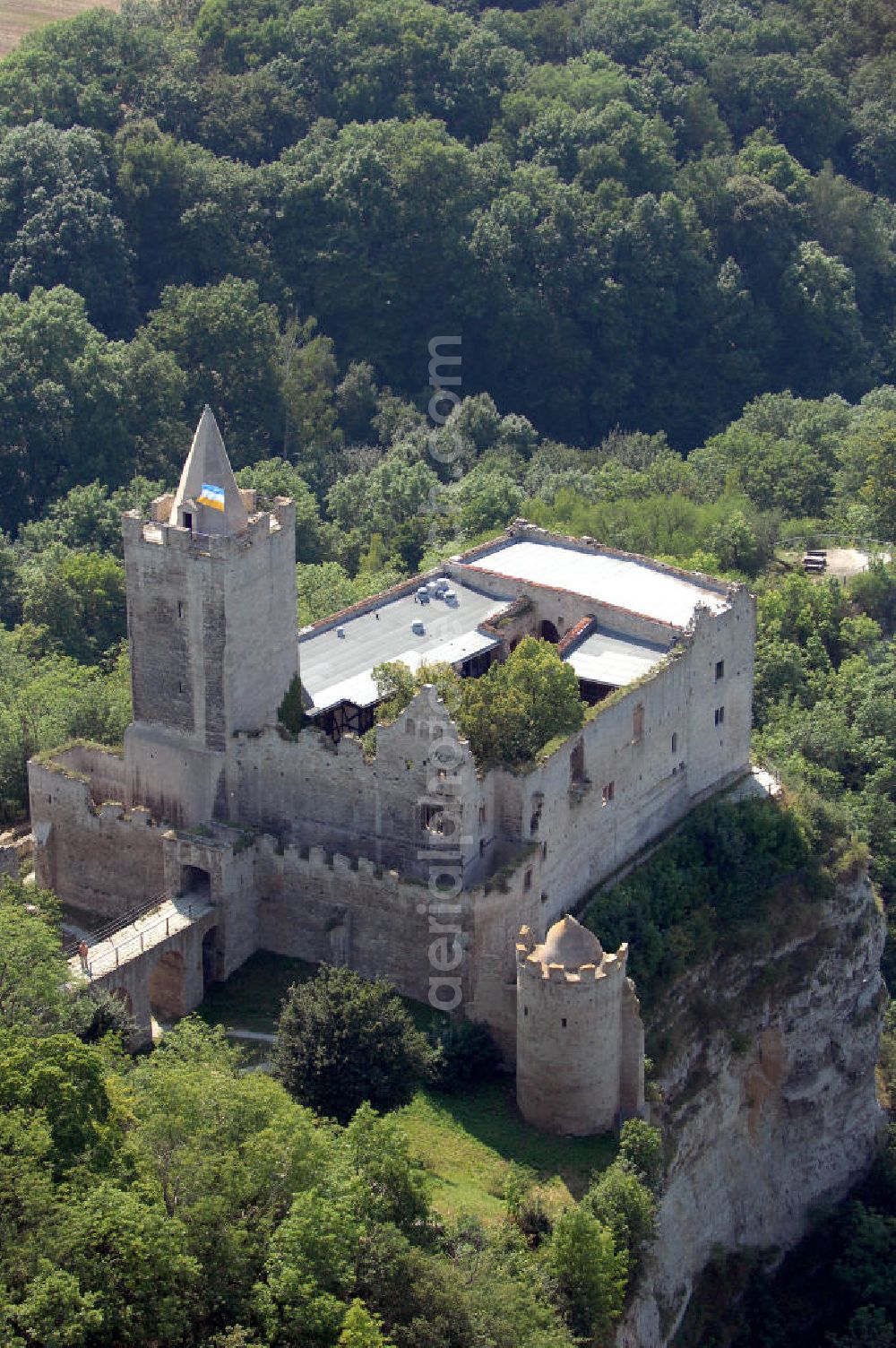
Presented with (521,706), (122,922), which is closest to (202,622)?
(122,922)

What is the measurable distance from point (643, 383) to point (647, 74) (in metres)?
28.6

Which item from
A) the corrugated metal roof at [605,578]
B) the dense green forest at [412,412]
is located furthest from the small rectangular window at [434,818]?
the corrugated metal roof at [605,578]

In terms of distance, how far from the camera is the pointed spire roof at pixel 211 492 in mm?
65938

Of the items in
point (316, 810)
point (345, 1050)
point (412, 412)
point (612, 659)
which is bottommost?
point (412, 412)

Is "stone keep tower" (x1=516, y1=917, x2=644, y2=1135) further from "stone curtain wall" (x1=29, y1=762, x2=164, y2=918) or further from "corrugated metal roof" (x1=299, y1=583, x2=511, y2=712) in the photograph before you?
"stone curtain wall" (x1=29, y1=762, x2=164, y2=918)

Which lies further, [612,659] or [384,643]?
[384,643]

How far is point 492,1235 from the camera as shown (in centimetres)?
5709

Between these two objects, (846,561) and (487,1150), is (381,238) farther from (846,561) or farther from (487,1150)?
(487,1150)

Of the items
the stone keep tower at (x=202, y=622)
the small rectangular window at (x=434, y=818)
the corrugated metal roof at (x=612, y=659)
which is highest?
the stone keep tower at (x=202, y=622)

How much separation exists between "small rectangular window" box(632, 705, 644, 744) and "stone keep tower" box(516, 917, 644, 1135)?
10009 mm

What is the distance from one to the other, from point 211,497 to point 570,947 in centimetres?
1673

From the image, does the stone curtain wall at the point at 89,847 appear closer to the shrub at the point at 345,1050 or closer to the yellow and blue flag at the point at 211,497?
the shrub at the point at 345,1050

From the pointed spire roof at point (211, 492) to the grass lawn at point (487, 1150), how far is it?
17313 millimetres

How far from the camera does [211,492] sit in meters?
65.9
